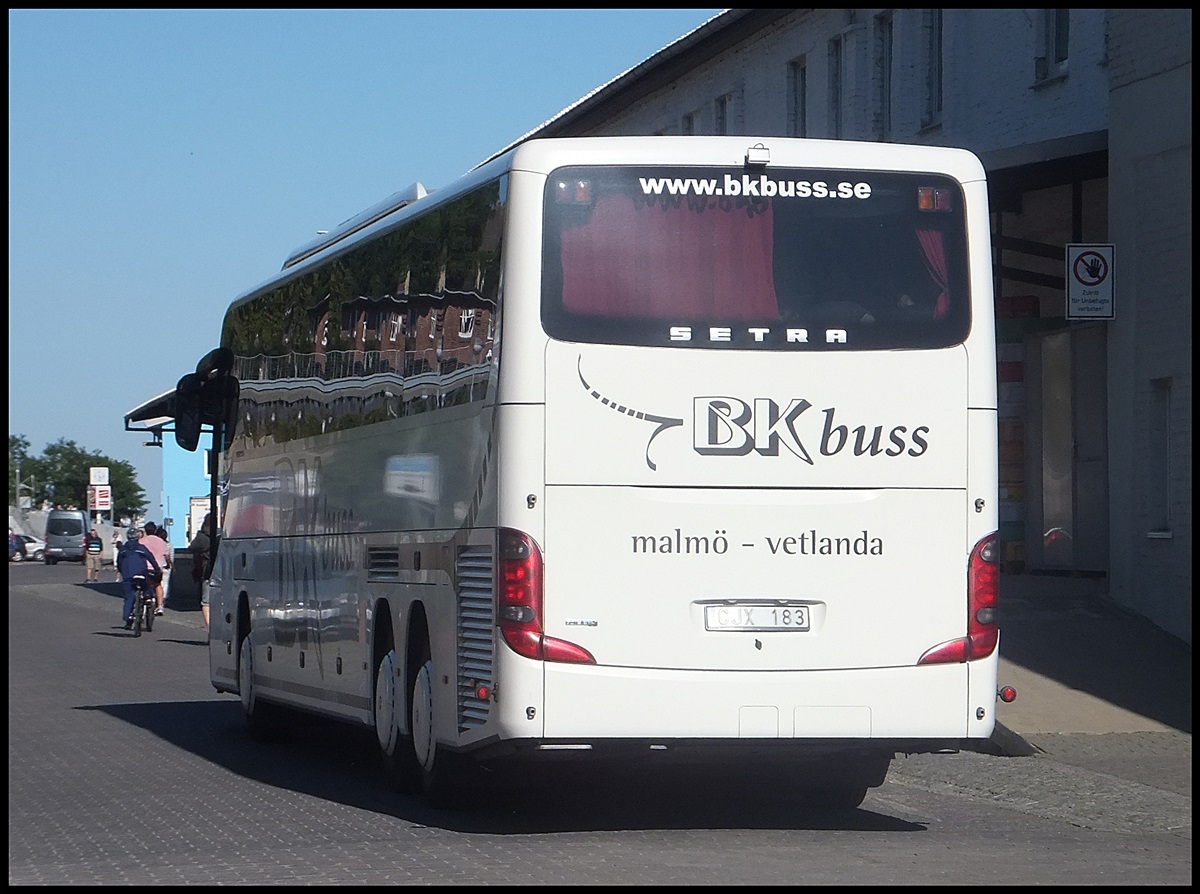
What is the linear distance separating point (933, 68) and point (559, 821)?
23.6 m

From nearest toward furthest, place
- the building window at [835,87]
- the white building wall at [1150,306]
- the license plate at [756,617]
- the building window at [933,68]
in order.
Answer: the license plate at [756,617], the white building wall at [1150,306], the building window at [933,68], the building window at [835,87]

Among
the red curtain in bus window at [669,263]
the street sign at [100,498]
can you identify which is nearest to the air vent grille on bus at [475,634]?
the red curtain in bus window at [669,263]

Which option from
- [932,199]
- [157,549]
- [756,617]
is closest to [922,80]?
[157,549]

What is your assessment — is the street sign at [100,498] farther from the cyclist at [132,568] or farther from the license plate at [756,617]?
the license plate at [756,617]

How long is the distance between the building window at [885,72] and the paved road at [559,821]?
18.8 m

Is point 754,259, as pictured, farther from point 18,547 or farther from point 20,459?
point 20,459

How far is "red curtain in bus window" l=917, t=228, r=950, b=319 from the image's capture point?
36.8ft

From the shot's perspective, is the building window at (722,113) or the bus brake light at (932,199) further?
the building window at (722,113)

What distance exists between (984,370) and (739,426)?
1.35m

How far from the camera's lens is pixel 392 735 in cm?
1314

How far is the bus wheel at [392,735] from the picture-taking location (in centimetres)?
1301

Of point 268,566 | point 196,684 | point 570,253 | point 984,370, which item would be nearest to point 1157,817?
point 984,370

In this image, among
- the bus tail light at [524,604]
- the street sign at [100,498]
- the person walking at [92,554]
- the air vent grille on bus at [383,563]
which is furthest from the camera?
the street sign at [100,498]

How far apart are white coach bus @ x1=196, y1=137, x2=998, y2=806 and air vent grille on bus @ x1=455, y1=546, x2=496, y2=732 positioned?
0.08ft
